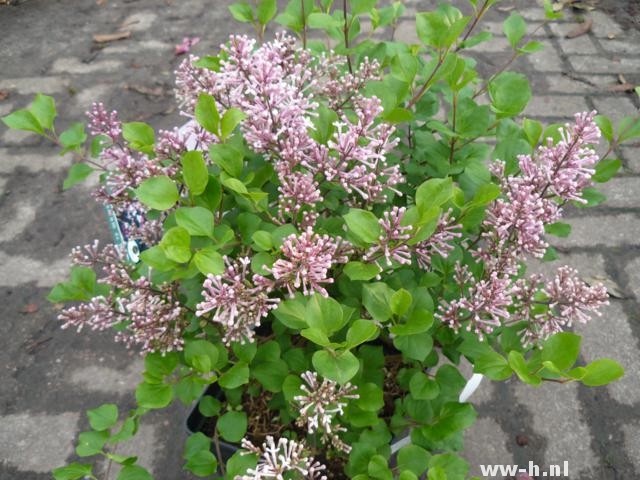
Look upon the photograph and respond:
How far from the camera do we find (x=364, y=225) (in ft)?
3.15

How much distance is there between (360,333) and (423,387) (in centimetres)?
33

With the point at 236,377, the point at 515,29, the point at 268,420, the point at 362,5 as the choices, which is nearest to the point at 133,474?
the point at 236,377

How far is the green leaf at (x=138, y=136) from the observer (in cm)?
110

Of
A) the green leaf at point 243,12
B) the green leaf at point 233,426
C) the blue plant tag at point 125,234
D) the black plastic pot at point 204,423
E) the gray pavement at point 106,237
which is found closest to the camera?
the green leaf at point 233,426

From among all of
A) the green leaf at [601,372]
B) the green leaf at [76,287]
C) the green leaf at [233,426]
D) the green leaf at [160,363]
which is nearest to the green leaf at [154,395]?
the green leaf at [160,363]

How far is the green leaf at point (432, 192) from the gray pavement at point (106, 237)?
135 cm

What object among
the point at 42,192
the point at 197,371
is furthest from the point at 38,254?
the point at 197,371

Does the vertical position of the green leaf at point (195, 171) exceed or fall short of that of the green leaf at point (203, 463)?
it exceeds it

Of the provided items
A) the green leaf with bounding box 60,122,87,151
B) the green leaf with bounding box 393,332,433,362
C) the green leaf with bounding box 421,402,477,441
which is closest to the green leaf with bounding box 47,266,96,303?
the green leaf with bounding box 60,122,87,151

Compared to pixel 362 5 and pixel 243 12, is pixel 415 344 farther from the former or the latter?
pixel 243 12

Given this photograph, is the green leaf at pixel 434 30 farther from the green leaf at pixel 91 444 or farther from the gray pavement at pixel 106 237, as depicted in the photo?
the gray pavement at pixel 106 237

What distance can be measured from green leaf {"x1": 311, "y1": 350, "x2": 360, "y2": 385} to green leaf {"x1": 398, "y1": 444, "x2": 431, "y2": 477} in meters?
0.32

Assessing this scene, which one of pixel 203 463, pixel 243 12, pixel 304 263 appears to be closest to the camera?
pixel 304 263

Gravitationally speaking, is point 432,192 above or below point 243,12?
below
